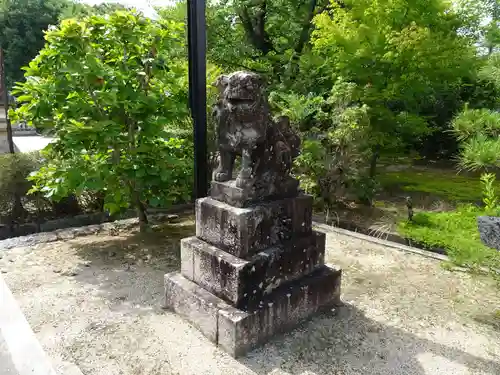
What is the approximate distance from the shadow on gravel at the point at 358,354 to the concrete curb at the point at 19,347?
4.53 feet

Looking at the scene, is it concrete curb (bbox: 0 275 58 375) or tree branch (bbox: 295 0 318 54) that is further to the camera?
tree branch (bbox: 295 0 318 54)

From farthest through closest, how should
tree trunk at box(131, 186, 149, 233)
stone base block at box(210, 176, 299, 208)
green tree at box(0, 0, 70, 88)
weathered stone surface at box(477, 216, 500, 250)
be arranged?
1. green tree at box(0, 0, 70, 88)
2. tree trunk at box(131, 186, 149, 233)
3. stone base block at box(210, 176, 299, 208)
4. weathered stone surface at box(477, 216, 500, 250)

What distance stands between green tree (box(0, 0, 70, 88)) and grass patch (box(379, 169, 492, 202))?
19.9m

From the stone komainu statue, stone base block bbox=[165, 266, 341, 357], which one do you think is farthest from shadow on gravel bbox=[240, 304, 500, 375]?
the stone komainu statue

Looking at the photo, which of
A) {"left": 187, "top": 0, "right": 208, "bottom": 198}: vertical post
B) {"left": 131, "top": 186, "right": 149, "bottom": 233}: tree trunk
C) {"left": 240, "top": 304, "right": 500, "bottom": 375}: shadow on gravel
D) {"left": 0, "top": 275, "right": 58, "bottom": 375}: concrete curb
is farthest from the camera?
{"left": 131, "top": 186, "right": 149, "bottom": 233}: tree trunk

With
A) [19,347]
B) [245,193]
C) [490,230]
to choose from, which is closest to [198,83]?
[245,193]

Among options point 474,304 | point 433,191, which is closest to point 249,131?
point 474,304

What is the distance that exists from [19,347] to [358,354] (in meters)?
2.38

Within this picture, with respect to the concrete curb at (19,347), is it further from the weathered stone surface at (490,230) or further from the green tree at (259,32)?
the green tree at (259,32)

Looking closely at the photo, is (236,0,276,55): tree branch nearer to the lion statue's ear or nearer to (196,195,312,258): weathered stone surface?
the lion statue's ear

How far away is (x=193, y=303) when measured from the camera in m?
3.27

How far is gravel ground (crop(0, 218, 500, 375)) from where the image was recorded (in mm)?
2844

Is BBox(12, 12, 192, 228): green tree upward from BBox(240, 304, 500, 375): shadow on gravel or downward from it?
upward

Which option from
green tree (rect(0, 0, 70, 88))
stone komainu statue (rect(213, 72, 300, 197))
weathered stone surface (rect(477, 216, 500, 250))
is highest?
green tree (rect(0, 0, 70, 88))
